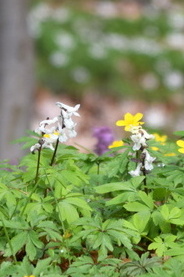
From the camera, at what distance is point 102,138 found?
380cm

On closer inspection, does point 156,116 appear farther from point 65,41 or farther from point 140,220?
point 140,220

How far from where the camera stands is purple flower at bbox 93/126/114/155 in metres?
3.78

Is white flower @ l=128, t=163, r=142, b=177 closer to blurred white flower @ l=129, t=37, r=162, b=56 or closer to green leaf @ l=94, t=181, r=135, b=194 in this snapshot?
green leaf @ l=94, t=181, r=135, b=194

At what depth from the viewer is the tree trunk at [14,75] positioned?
8.23 m

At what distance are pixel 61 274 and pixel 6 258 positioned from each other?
0.30 meters

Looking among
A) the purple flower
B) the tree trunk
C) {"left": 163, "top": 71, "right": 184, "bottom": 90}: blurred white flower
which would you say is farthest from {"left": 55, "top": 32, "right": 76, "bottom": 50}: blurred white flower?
the purple flower

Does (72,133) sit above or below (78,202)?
above

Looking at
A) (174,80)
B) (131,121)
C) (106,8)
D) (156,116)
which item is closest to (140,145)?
(131,121)

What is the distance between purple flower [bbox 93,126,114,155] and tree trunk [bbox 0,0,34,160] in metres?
4.49

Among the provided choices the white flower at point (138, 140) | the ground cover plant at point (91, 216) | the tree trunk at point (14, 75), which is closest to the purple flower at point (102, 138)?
the ground cover plant at point (91, 216)

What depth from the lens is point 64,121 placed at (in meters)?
2.45

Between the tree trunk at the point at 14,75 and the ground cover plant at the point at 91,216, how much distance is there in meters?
5.72

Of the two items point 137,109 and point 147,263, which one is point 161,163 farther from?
point 137,109

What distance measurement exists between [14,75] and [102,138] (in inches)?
187
